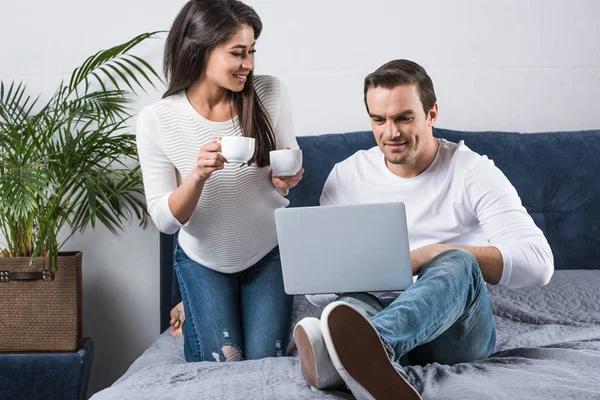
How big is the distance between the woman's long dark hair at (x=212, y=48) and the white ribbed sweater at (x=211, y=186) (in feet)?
0.16

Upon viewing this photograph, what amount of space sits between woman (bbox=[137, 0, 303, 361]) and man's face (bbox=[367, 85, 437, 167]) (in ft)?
0.88

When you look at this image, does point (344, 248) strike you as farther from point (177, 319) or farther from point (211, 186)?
point (177, 319)

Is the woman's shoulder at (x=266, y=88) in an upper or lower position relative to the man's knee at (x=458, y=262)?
upper

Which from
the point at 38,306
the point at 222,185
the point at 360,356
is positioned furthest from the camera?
the point at 38,306

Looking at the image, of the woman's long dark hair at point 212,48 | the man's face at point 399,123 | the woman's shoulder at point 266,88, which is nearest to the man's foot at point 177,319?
the woman's long dark hair at point 212,48

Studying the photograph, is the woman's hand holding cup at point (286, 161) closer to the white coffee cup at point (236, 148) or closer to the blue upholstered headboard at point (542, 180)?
the white coffee cup at point (236, 148)

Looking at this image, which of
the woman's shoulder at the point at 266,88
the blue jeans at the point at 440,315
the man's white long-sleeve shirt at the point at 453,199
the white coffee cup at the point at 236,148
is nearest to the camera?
the blue jeans at the point at 440,315

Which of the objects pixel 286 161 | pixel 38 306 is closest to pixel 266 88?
pixel 286 161

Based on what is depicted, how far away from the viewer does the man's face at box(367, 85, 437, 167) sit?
74.6 inches

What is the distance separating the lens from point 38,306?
8.07ft

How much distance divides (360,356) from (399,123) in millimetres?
835

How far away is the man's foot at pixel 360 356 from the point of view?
1.23m

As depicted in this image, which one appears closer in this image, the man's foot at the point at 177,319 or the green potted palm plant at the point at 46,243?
the man's foot at the point at 177,319

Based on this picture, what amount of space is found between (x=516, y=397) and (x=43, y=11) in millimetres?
2325
